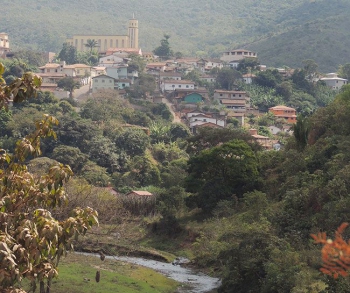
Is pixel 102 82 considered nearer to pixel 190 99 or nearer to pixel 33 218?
pixel 190 99

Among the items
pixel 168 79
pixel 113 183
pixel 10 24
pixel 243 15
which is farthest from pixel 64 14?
Result: pixel 113 183

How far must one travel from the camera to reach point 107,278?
91.9ft

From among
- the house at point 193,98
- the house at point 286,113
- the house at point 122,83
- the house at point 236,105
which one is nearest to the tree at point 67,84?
the house at point 122,83

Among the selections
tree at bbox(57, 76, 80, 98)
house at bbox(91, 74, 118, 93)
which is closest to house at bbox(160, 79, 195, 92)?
house at bbox(91, 74, 118, 93)

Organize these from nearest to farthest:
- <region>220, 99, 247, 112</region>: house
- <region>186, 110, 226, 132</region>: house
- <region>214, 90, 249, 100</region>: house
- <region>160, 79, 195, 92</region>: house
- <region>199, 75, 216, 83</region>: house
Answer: <region>186, 110, 226, 132</region>: house, <region>220, 99, 247, 112</region>: house, <region>214, 90, 249, 100</region>: house, <region>160, 79, 195, 92</region>: house, <region>199, 75, 216, 83</region>: house

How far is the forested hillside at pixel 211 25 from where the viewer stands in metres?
128

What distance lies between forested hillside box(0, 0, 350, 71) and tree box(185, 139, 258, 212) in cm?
7953

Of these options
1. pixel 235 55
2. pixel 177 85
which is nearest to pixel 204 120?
pixel 177 85

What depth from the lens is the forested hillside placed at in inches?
5030

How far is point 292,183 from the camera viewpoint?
35.4m

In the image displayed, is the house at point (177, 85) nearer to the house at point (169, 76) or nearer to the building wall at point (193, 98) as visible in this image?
the house at point (169, 76)

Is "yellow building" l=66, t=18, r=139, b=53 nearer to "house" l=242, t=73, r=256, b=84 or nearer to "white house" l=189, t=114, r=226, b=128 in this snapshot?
"house" l=242, t=73, r=256, b=84

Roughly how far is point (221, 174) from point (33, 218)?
2898 centimetres

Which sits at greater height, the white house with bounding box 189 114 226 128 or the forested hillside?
the forested hillside
